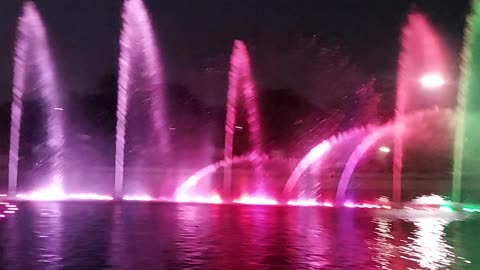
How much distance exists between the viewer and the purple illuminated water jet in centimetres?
2545

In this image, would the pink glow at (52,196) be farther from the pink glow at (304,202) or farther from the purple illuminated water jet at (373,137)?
the purple illuminated water jet at (373,137)

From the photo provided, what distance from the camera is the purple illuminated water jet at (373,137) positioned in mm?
25453

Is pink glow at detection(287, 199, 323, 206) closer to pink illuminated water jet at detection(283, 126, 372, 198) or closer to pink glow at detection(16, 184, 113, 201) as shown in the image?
pink illuminated water jet at detection(283, 126, 372, 198)

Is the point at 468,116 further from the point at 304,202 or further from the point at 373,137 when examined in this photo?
the point at 304,202

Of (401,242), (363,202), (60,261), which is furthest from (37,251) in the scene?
(363,202)

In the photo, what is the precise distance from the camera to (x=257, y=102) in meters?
31.5

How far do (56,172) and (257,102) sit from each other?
9527mm

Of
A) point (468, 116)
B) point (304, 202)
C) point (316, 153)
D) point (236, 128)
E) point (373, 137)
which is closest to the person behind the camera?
point (304, 202)

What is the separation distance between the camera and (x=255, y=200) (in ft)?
73.4

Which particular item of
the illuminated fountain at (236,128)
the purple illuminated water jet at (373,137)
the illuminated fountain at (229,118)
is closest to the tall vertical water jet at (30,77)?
the illuminated fountain at (229,118)

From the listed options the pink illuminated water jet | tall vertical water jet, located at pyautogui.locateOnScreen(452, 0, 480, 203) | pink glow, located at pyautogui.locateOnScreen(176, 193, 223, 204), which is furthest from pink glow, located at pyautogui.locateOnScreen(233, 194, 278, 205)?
tall vertical water jet, located at pyautogui.locateOnScreen(452, 0, 480, 203)

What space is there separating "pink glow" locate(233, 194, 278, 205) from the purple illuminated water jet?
9.27 feet

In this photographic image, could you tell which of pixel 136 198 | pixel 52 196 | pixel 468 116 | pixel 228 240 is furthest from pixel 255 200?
pixel 228 240

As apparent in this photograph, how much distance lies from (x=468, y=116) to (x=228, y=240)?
51.4 ft
